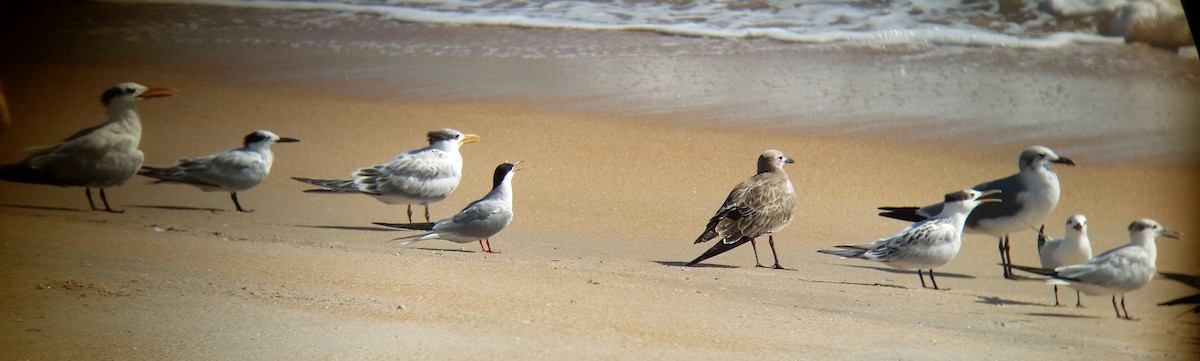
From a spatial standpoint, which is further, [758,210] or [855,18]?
[855,18]

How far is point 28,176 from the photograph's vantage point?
3.20 m

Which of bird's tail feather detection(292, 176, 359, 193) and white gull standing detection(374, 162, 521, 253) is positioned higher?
bird's tail feather detection(292, 176, 359, 193)

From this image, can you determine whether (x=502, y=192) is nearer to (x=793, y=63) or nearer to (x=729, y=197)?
(x=729, y=197)

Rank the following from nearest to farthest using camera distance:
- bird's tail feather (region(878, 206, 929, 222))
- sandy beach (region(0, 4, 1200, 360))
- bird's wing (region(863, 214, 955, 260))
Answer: sandy beach (region(0, 4, 1200, 360))
bird's wing (region(863, 214, 955, 260))
bird's tail feather (region(878, 206, 929, 222))

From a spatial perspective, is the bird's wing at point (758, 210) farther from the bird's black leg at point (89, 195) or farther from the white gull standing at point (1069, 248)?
the bird's black leg at point (89, 195)

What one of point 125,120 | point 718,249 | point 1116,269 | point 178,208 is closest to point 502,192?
point 718,249

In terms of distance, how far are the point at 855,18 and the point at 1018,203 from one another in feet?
1.96

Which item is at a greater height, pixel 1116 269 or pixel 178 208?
pixel 178 208

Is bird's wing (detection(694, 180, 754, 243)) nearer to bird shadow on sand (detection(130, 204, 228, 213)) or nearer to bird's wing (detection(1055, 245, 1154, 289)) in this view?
bird's wing (detection(1055, 245, 1154, 289))

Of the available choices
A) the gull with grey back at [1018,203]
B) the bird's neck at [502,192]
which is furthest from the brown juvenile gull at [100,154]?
the gull with grey back at [1018,203]

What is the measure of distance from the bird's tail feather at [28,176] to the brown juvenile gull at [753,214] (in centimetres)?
156

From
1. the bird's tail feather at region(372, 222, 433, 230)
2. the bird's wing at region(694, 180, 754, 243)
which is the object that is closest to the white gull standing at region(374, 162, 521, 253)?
the bird's tail feather at region(372, 222, 433, 230)

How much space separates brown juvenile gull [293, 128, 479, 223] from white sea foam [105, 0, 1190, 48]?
1.16 ft

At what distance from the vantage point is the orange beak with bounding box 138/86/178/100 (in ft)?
10.4
